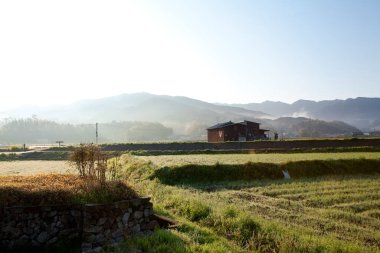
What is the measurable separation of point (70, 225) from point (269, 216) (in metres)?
8.93

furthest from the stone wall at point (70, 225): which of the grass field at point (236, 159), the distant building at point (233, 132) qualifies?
the distant building at point (233, 132)

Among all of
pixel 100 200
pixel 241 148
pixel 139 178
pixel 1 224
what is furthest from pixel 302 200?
pixel 241 148

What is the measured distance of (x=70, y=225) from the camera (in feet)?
40.4

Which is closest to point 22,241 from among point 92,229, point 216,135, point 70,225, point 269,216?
point 70,225

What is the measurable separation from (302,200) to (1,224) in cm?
1650

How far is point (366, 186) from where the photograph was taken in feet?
86.6

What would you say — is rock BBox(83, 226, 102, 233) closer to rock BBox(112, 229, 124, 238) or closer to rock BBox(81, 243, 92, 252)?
rock BBox(81, 243, 92, 252)

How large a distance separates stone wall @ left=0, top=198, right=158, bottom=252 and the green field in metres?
1.01

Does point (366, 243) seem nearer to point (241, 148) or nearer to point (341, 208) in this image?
point (341, 208)

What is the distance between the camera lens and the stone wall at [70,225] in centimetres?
1155

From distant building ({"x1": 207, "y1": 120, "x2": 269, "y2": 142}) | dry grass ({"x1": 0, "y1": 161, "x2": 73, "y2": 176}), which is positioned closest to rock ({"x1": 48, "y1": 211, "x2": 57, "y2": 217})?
dry grass ({"x1": 0, "y1": 161, "x2": 73, "y2": 176})

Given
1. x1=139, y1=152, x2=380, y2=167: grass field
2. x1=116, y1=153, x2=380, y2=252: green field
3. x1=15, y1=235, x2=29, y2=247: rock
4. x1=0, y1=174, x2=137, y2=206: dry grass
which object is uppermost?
x1=0, y1=174, x2=137, y2=206: dry grass

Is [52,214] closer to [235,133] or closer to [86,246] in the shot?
[86,246]

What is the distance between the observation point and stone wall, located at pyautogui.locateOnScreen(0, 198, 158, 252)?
11.5 m
